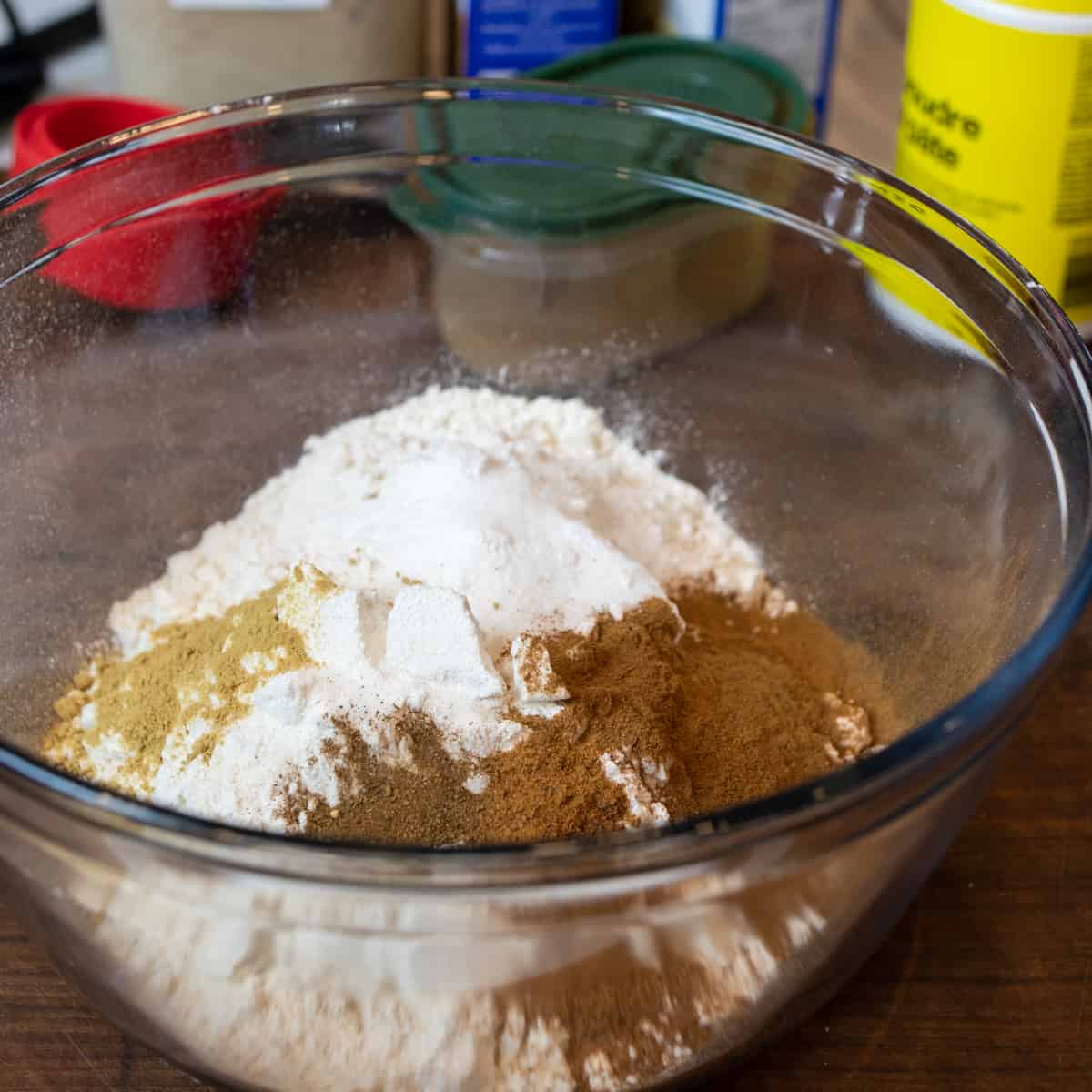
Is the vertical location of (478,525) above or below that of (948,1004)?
above

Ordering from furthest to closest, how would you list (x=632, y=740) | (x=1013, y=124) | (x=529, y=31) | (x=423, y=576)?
(x=529, y=31), (x=1013, y=124), (x=423, y=576), (x=632, y=740)

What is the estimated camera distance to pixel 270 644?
2.23ft

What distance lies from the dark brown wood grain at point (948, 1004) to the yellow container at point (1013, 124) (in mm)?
387

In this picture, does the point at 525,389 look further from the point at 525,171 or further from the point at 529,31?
the point at 529,31

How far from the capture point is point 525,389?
0.95 meters

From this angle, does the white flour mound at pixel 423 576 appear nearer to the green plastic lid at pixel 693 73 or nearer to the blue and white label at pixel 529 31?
the green plastic lid at pixel 693 73

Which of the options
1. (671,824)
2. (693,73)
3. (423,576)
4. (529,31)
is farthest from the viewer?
(529,31)

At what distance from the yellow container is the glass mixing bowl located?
0.15 meters

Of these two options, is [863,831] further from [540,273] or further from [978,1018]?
[540,273]

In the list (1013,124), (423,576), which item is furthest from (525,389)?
(1013,124)

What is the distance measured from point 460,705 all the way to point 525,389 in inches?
14.2

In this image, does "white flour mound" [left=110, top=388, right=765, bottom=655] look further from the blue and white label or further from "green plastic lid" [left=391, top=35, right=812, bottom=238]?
the blue and white label

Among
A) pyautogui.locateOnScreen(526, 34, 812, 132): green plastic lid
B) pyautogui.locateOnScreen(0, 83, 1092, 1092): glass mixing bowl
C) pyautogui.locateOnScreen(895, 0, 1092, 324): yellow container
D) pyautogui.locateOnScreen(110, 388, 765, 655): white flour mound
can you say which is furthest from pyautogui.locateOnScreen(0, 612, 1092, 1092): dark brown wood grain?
pyautogui.locateOnScreen(526, 34, 812, 132): green plastic lid

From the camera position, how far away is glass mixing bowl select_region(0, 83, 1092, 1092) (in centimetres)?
48
